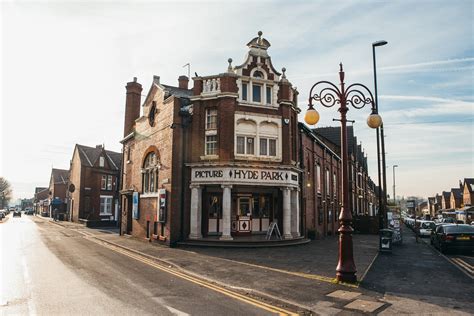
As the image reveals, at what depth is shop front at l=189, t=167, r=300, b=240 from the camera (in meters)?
19.5

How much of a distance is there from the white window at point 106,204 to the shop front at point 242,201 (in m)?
32.6

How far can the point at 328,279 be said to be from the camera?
10406 millimetres

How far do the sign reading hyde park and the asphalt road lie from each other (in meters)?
7.12

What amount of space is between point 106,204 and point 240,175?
35215mm

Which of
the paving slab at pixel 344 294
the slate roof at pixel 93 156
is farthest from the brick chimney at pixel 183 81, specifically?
the paving slab at pixel 344 294

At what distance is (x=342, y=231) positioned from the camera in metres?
10.1

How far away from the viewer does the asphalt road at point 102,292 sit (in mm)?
7363

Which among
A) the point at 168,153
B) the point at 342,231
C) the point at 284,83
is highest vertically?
the point at 284,83

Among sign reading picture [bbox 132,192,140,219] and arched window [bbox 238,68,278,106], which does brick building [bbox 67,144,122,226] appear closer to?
sign reading picture [bbox 132,192,140,219]

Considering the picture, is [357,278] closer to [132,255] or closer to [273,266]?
[273,266]

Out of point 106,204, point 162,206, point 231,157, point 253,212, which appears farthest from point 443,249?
point 106,204

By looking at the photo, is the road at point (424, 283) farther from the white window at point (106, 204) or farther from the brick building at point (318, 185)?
the white window at point (106, 204)

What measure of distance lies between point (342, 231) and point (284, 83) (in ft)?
42.2

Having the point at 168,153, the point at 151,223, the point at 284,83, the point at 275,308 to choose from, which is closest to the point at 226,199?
the point at 168,153
